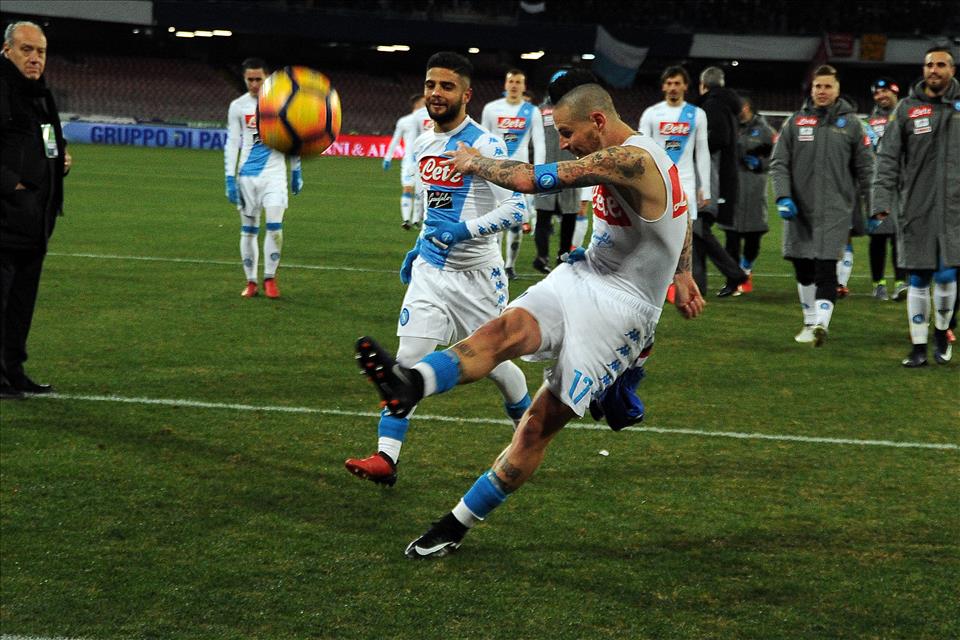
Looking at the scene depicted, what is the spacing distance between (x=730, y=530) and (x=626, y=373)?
3.31ft

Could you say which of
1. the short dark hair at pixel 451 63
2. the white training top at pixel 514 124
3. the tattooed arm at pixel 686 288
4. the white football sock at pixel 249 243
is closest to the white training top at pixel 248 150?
the white football sock at pixel 249 243

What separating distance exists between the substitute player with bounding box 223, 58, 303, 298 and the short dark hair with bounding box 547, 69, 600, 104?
270 inches

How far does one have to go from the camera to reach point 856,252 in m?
18.6

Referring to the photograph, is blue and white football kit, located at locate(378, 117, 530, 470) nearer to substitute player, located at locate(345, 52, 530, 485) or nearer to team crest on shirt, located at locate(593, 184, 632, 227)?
substitute player, located at locate(345, 52, 530, 485)

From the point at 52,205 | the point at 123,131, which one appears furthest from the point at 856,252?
the point at 123,131

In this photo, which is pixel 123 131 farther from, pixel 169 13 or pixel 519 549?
pixel 519 549

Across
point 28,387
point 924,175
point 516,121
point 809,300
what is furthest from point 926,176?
point 28,387

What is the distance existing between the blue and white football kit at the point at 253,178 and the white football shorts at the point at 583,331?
7022 millimetres

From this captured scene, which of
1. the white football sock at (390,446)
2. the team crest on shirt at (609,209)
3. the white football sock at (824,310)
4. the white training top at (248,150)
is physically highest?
the team crest on shirt at (609,209)

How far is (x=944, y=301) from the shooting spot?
9172 millimetres

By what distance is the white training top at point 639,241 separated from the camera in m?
4.55

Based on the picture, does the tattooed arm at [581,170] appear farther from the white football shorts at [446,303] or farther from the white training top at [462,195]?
the white football shorts at [446,303]

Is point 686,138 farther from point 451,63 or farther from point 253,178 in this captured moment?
point 451,63

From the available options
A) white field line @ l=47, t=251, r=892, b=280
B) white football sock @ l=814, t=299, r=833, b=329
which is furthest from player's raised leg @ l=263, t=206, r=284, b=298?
white football sock @ l=814, t=299, r=833, b=329
